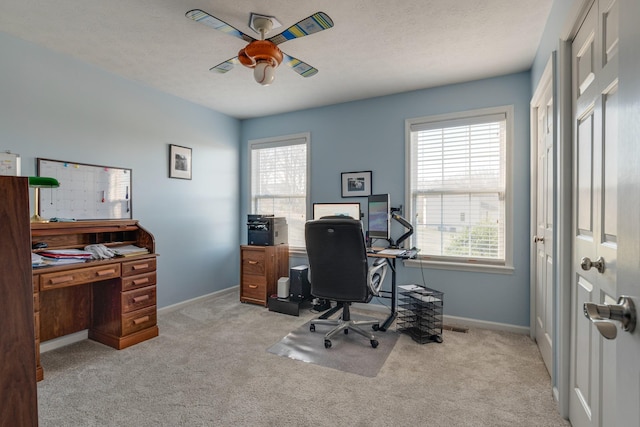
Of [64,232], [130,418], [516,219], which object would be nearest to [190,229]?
[64,232]

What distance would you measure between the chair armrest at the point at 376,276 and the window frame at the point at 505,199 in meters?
0.78

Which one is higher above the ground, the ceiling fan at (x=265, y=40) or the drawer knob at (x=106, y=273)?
the ceiling fan at (x=265, y=40)

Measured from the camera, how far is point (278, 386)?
6.85 feet

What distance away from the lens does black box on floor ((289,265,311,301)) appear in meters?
3.63

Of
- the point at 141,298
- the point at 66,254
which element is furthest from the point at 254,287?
the point at 66,254

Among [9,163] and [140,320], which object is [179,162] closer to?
[9,163]

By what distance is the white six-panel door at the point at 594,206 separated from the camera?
1.12 metres

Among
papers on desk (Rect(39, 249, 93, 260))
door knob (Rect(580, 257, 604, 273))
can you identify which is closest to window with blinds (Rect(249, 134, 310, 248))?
papers on desk (Rect(39, 249, 93, 260))

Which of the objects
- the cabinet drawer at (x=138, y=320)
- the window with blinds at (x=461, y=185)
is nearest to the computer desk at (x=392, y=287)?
the window with blinds at (x=461, y=185)

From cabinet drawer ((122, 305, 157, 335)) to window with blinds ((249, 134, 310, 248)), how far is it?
1927 millimetres

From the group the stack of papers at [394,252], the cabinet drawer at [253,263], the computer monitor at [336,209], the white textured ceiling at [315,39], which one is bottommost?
the cabinet drawer at [253,263]

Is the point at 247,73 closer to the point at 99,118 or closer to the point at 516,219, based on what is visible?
the point at 99,118

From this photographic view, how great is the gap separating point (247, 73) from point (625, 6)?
292cm

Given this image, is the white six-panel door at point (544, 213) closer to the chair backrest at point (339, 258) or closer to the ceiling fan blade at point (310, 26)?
the chair backrest at point (339, 258)
